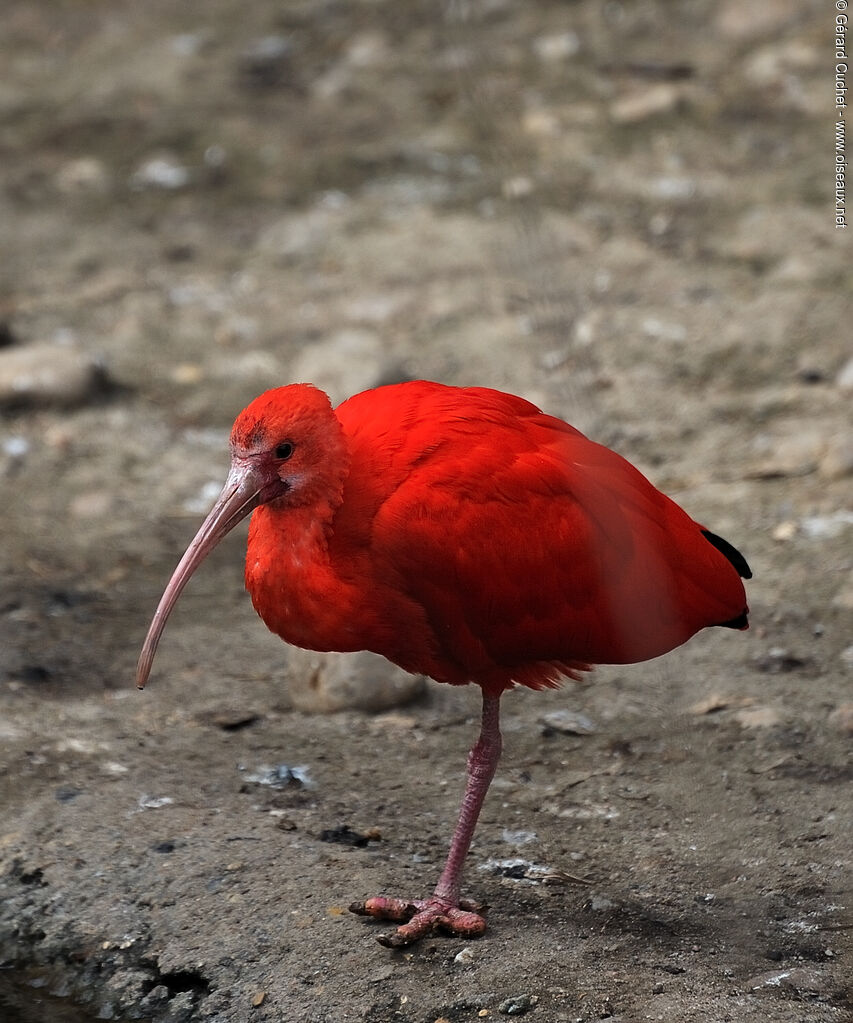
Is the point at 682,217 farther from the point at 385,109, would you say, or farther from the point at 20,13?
the point at 20,13

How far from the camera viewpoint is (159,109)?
9.05m

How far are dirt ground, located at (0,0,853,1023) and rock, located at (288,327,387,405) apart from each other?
0.02 metres

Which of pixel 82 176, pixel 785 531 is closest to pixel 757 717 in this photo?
pixel 785 531

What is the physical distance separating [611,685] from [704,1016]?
1.81m

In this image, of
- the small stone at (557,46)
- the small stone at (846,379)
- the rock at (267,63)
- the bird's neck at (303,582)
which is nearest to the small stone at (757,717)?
the bird's neck at (303,582)

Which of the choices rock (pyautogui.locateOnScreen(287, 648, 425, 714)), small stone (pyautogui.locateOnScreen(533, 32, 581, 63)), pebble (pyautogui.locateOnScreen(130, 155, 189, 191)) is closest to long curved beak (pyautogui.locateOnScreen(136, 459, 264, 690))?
rock (pyautogui.locateOnScreen(287, 648, 425, 714))

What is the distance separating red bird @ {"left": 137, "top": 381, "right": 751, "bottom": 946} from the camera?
344 centimetres

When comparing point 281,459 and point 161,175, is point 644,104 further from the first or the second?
point 281,459

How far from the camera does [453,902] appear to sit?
3613 mm

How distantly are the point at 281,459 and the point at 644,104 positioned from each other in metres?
5.63

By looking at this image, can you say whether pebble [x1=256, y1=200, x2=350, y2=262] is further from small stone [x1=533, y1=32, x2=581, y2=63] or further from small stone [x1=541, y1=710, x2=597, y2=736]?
small stone [x1=541, y1=710, x2=597, y2=736]

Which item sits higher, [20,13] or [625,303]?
[20,13]

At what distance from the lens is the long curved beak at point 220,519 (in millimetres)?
3465

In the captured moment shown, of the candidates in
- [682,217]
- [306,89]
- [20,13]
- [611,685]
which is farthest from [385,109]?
[611,685]
